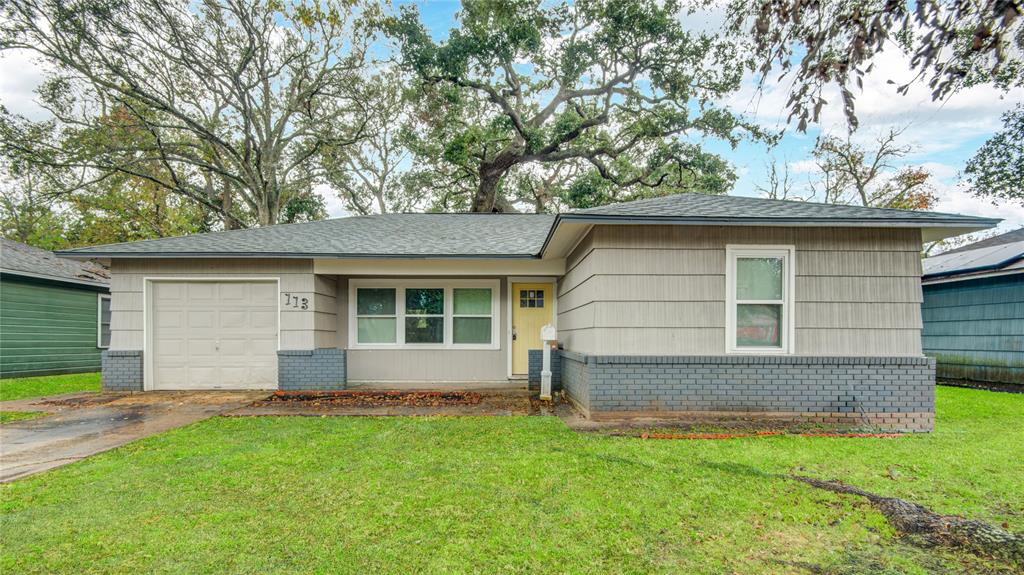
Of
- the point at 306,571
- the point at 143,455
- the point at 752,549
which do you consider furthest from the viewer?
the point at 143,455

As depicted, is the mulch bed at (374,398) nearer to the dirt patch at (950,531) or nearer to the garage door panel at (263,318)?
the garage door panel at (263,318)

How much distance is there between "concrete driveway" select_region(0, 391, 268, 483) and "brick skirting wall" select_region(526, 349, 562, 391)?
15.1 feet

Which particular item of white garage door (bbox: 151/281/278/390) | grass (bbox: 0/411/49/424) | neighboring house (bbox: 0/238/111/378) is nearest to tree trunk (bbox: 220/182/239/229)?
neighboring house (bbox: 0/238/111/378)

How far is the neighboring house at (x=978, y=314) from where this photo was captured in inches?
348

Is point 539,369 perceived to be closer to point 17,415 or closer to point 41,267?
point 17,415

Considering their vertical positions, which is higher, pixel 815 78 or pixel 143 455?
pixel 815 78

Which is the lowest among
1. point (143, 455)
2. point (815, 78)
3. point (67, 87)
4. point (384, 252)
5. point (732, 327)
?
point (143, 455)

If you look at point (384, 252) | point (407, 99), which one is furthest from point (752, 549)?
point (407, 99)

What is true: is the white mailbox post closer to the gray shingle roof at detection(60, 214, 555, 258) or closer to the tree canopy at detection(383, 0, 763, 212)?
the gray shingle roof at detection(60, 214, 555, 258)

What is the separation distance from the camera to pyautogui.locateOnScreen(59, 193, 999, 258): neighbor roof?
5.73 metres

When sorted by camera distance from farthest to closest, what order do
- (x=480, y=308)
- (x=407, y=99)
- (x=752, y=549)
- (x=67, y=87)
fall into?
1. (x=407, y=99)
2. (x=67, y=87)
3. (x=480, y=308)
4. (x=752, y=549)

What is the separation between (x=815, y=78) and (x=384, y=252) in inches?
272

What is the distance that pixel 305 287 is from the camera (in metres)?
8.69

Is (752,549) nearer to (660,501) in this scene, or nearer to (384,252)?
(660,501)
